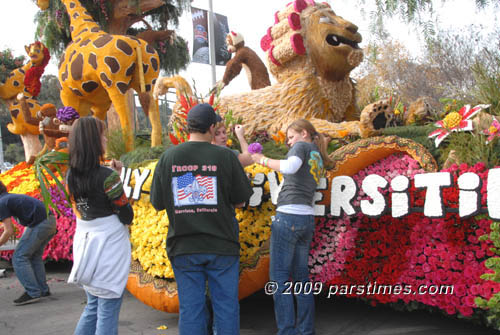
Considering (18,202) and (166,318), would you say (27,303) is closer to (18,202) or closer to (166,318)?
(18,202)

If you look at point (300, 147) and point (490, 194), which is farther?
point (300, 147)

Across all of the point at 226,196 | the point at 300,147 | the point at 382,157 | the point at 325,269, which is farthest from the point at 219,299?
the point at 382,157

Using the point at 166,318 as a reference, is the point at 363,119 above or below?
above

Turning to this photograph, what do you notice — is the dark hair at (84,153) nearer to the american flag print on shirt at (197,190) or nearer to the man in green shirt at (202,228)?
the man in green shirt at (202,228)

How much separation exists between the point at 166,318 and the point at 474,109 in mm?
3414

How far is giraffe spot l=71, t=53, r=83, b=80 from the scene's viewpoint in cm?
738

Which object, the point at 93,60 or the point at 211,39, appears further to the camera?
the point at 211,39

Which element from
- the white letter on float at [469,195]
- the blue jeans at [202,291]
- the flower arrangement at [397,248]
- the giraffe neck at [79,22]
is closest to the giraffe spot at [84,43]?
the giraffe neck at [79,22]

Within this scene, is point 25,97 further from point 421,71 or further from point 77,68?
point 421,71

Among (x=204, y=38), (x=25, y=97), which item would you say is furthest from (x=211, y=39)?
(x=25, y=97)

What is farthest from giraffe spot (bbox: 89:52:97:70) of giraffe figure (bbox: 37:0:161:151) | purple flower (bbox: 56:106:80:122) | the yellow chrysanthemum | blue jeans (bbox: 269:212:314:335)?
the yellow chrysanthemum

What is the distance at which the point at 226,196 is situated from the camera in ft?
8.65

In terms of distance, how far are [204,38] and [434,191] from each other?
11.3m

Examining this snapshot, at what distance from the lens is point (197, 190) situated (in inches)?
101
